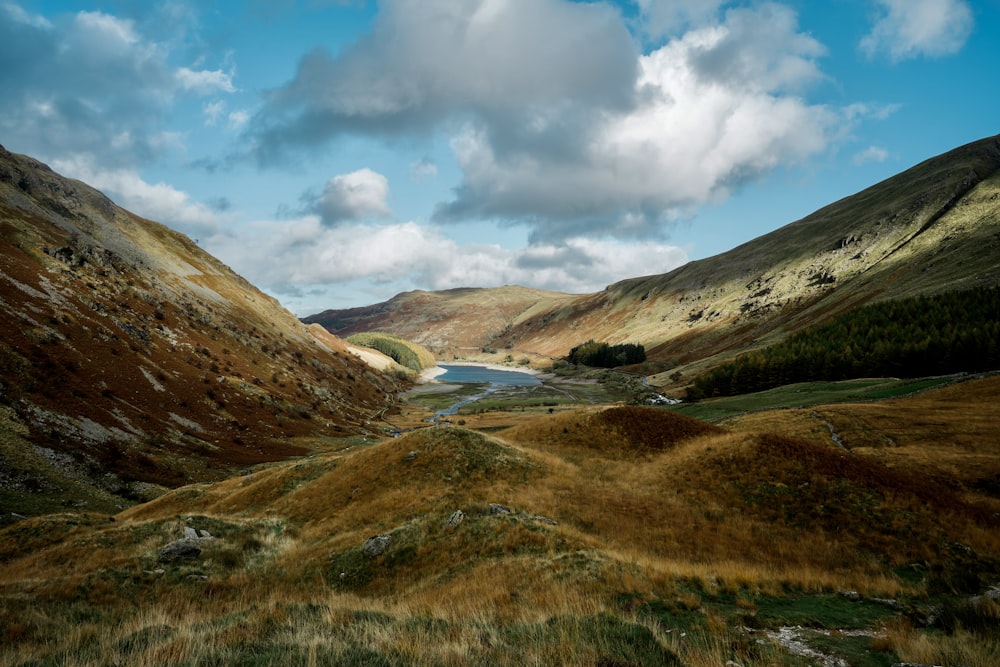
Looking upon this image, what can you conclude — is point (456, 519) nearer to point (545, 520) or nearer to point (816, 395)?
point (545, 520)

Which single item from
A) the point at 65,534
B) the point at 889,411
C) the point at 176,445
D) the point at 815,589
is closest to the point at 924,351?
the point at 889,411

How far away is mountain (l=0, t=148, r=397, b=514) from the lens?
3741 cm

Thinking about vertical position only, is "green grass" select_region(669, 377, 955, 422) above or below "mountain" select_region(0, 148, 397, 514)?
below

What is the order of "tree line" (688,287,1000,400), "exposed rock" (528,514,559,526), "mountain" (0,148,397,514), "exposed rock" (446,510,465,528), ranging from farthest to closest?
"tree line" (688,287,1000,400), "mountain" (0,148,397,514), "exposed rock" (446,510,465,528), "exposed rock" (528,514,559,526)

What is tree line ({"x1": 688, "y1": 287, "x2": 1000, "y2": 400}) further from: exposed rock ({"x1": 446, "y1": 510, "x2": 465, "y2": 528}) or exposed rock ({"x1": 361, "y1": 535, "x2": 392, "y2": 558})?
exposed rock ({"x1": 361, "y1": 535, "x2": 392, "y2": 558})

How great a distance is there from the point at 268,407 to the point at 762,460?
7630 cm

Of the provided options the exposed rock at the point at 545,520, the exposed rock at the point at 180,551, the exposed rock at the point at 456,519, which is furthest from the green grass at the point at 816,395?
the exposed rock at the point at 180,551

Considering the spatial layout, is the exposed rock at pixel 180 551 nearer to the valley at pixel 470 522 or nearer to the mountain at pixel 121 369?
the valley at pixel 470 522

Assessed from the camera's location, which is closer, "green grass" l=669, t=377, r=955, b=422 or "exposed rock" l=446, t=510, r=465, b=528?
"exposed rock" l=446, t=510, r=465, b=528

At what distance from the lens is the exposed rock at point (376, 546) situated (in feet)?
61.0

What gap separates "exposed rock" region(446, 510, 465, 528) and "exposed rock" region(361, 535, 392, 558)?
2699mm

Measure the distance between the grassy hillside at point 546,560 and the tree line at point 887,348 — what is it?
147 ft

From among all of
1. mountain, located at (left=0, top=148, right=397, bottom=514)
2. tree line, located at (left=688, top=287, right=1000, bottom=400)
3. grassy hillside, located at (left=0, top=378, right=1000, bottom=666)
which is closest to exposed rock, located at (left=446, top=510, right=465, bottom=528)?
grassy hillside, located at (left=0, top=378, right=1000, bottom=666)

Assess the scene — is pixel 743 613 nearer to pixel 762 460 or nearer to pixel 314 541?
pixel 762 460
